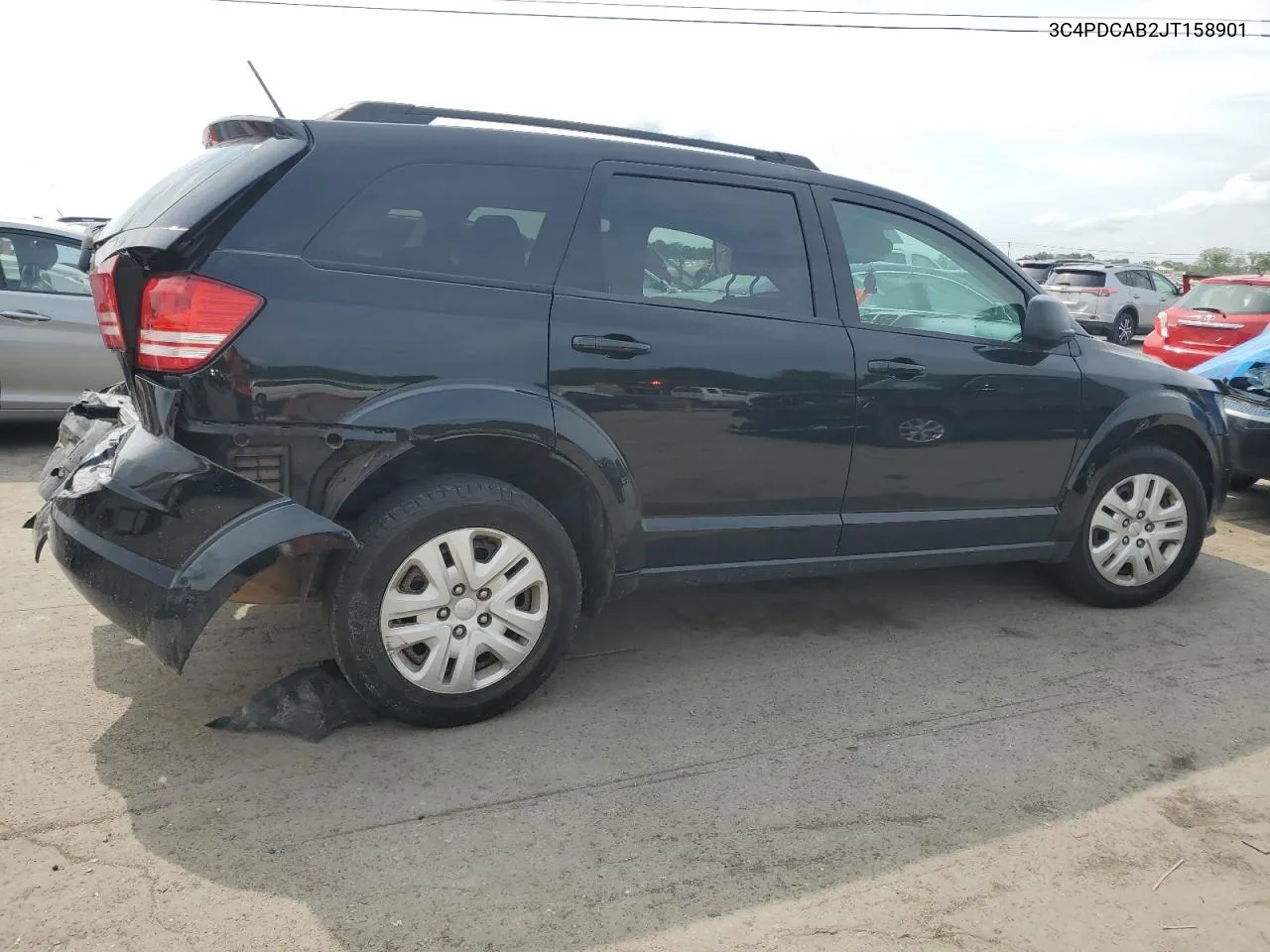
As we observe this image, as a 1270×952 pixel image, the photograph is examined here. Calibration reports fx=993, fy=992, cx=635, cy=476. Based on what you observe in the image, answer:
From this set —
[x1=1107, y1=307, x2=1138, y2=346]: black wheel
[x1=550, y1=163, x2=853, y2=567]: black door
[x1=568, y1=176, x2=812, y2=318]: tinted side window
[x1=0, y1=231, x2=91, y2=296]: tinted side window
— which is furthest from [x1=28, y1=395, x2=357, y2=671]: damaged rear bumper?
[x1=1107, y1=307, x2=1138, y2=346]: black wheel

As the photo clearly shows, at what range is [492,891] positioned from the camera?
8.01 feet

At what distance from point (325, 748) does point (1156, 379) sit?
12.6 ft

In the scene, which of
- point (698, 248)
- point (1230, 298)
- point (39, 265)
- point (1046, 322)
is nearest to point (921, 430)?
point (1046, 322)

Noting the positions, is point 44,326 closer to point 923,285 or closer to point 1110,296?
point 923,285

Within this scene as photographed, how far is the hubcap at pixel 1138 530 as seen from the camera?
14.6ft

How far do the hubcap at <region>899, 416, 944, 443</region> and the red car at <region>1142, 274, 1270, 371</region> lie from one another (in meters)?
8.78

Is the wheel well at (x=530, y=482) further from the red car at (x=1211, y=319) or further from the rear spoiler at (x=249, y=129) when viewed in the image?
the red car at (x=1211, y=319)

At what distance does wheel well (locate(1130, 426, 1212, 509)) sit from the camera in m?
4.58

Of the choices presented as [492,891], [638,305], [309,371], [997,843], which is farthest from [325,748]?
[997,843]

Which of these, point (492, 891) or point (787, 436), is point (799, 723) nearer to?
point (787, 436)

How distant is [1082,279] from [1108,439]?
17727 mm

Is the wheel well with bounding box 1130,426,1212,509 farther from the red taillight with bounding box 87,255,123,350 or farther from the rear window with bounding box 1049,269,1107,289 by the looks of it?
the rear window with bounding box 1049,269,1107,289

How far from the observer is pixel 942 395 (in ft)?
12.8

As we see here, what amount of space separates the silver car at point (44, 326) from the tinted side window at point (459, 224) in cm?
453
